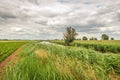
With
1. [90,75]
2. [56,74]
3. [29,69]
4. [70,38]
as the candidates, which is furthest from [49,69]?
[70,38]

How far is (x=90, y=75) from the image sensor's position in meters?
4.26

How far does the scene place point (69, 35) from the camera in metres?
66.6

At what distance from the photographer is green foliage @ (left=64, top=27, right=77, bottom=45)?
65.2 m

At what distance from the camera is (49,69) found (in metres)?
4.10

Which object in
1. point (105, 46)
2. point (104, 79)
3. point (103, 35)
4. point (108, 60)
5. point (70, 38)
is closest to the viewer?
point (104, 79)

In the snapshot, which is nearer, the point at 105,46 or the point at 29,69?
the point at 29,69

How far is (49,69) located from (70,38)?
61966 millimetres

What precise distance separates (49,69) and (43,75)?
0.35 meters

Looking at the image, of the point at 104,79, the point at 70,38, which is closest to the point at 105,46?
the point at 70,38

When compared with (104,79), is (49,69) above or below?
above

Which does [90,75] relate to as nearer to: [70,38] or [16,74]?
[16,74]

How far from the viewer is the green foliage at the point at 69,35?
65.2 meters

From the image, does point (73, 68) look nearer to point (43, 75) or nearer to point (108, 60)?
point (43, 75)

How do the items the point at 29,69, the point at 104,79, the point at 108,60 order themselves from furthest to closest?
1. the point at 108,60
2. the point at 104,79
3. the point at 29,69
